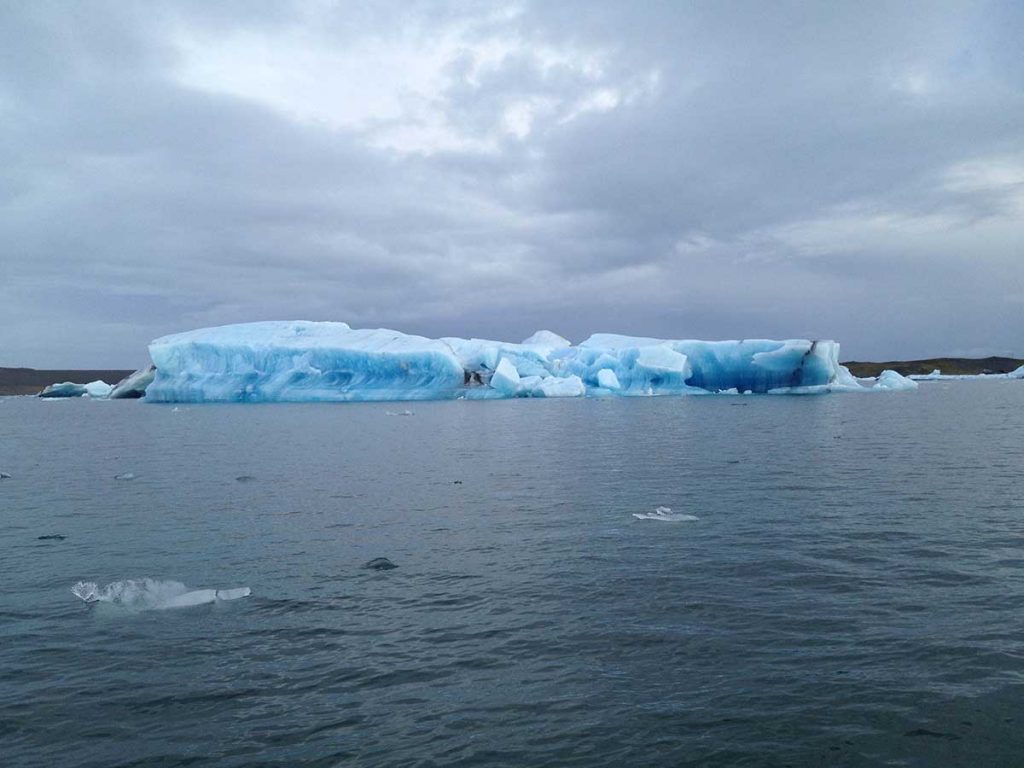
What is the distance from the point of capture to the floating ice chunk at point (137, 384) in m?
61.7

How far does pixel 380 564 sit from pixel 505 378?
140 feet

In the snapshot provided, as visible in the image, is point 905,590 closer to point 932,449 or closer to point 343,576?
point 343,576

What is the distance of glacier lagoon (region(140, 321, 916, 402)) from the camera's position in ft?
151

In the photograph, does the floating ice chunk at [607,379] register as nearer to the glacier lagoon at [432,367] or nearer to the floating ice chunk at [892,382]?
the glacier lagoon at [432,367]

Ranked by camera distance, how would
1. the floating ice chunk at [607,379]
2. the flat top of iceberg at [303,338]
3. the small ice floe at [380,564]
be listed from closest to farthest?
the small ice floe at [380,564] → the flat top of iceberg at [303,338] → the floating ice chunk at [607,379]

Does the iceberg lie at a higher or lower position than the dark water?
higher

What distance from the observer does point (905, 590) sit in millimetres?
7371

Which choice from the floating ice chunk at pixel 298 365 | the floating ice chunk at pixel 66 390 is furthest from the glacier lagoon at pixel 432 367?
the floating ice chunk at pixel 66 390

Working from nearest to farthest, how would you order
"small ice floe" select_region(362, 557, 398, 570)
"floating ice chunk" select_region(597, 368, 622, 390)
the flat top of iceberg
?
A: 1. "small ice floe" select_region(362, 557, 398, 570)
2. the flat top of iceberg
3. "floating ice chunk" select_region(597, 368, 622, 390)

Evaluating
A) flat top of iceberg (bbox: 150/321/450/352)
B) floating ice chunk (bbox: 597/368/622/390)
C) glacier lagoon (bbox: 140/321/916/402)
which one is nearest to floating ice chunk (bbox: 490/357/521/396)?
glacier lagoon (bbox: 140/321/916/402)

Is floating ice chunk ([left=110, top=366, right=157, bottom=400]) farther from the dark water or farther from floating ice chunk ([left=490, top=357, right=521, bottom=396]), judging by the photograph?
the dark water

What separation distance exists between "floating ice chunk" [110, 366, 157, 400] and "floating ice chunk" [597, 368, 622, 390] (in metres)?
35.0

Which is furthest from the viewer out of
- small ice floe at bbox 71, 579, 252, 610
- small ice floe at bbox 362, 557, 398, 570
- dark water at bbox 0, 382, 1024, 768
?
small ice floe at bbox 362, 557, 398, 570

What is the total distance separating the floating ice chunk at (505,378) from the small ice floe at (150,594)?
141 ft
